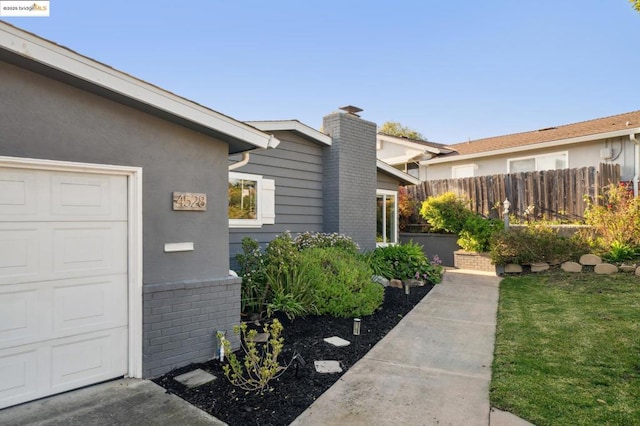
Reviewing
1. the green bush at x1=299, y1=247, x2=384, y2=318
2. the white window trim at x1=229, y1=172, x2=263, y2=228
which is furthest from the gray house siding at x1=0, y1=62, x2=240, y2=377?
the white window trim at x1=229, y1=172, x2=263, y2=228

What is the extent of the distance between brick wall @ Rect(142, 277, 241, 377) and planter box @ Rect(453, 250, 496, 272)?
→ 27.6 ft

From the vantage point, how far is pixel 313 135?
9375 mm

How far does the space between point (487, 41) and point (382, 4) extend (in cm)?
404

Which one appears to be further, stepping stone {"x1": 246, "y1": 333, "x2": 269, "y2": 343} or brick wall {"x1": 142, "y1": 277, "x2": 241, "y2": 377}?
stepping stone {"x1": 246, "y1": 333, "x2": 269, "y2": 343}

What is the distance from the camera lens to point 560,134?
14648 mm

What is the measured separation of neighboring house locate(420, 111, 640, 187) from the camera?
12758 millimetres

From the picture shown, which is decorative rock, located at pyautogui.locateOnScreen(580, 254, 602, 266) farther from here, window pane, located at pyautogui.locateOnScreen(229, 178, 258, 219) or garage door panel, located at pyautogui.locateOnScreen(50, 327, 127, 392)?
garage door panel, located at pyautogui.locateOnScreen(50, 327, 127, 392)

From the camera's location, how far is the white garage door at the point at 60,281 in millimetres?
3381

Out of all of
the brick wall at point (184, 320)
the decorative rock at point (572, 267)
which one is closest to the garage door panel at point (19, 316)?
the brick wall at point (184, 320)

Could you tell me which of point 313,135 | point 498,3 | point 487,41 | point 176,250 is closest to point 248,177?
point 313,135

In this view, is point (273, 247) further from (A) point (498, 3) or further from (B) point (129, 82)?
(A) point (498, 3)

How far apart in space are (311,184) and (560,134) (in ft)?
36.1

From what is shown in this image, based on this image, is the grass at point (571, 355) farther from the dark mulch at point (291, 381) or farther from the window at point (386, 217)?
the window at point (386, 217)

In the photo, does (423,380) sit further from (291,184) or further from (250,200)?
(291,184)
